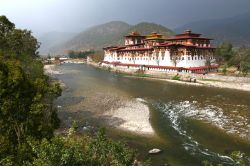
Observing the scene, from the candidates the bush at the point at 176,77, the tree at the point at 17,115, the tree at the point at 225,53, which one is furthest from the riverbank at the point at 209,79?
the tree at the point at 17,115

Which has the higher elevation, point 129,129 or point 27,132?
point 27,132

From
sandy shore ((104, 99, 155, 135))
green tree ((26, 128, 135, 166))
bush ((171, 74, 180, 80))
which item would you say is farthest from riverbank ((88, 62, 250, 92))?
green tree ((26, 128, 135, 166))

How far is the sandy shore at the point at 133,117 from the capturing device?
1368 inches

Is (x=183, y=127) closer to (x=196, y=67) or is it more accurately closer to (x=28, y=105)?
(x=28, y=105)

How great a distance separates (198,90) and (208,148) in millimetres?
35720

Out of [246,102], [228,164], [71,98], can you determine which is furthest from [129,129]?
[246,102]

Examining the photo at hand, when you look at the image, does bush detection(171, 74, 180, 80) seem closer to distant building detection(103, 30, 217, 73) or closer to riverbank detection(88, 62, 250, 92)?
riverbank detection(88, 62, 250, 92)

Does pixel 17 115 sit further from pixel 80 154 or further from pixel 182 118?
pixel 182 118

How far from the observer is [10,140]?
18.0 metres

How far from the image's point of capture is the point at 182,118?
40.2 m

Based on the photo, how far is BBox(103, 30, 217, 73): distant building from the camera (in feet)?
292

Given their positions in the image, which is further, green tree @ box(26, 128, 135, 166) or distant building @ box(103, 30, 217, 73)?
distant building @ box(103, 30, 217, 73)

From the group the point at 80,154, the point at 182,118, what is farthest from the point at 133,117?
the point at 80,154

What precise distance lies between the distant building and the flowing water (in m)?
25.0
